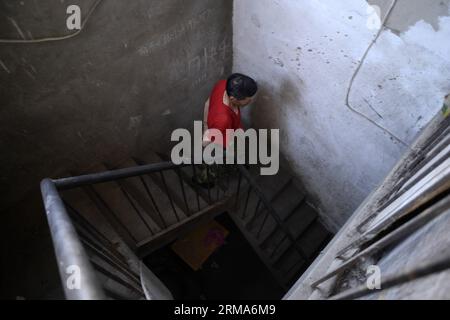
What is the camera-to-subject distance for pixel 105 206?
135 inches

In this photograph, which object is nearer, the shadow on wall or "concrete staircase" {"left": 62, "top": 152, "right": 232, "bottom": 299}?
"concrete staircase" {"left": 62, "top": 152, "right": 232, "bottom": 299}

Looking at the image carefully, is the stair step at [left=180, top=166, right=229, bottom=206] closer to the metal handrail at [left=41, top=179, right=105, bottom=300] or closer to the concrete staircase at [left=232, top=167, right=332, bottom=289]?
the concrete staircase at [left=232, top=167, right=332, bottom=289]

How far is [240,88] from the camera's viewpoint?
317 cm

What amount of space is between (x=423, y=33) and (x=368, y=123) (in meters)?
1.03

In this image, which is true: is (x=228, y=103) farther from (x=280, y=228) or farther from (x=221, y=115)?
(x=280, y=228)

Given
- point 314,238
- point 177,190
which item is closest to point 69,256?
point 177,190

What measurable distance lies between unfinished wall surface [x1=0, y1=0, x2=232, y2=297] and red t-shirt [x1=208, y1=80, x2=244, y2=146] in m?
0.55

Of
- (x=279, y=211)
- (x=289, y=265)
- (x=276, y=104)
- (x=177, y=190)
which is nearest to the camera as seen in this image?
(x=177, y=190)

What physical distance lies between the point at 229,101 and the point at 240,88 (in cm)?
23

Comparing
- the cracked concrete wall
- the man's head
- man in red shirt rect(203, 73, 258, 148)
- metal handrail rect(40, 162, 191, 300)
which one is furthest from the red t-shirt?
metal handrail rect(40, 162, 191, 300)

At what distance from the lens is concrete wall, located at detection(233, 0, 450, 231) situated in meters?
2.40

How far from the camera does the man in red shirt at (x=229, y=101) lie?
10.5 ft
